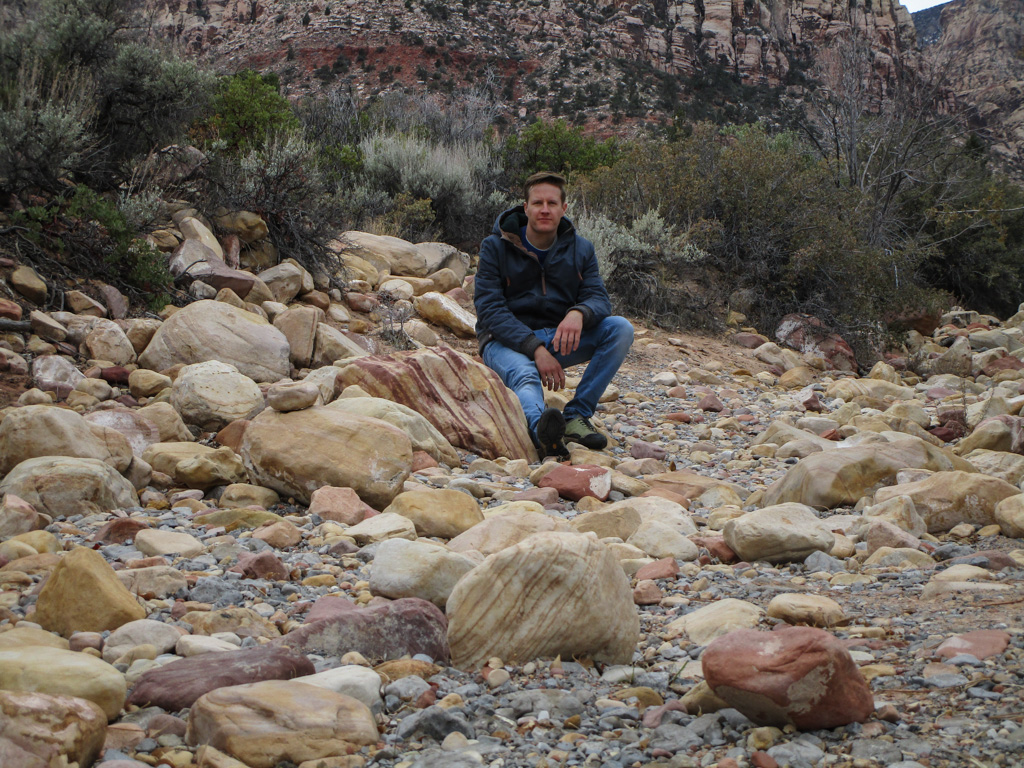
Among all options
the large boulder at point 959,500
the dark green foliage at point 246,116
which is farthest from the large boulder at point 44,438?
the dark green foliage at point 246,116

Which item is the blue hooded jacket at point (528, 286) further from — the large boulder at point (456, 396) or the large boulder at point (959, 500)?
the large boulder at point (959, 500)

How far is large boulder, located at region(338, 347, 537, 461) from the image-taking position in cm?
439

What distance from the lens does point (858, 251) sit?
8820mm

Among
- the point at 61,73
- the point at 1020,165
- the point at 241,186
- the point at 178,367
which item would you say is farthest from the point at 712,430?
the point at 1020,165

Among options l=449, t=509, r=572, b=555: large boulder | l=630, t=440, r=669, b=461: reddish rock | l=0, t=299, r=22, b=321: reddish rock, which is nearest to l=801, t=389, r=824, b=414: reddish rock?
l=630, t=440, r=669, b=461: reddish rock

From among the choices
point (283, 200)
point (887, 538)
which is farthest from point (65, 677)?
point (283, 200)

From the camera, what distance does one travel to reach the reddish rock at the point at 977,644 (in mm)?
1645

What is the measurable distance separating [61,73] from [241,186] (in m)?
1.49

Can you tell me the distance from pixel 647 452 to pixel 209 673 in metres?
3.14

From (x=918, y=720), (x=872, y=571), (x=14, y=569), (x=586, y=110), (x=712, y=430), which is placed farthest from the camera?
(x=586, y=110)

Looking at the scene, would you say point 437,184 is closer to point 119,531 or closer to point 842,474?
point 842,474

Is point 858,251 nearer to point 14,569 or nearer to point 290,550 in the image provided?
point 290,550

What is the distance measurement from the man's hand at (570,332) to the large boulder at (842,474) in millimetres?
1271

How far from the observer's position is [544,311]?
15.6 ft
